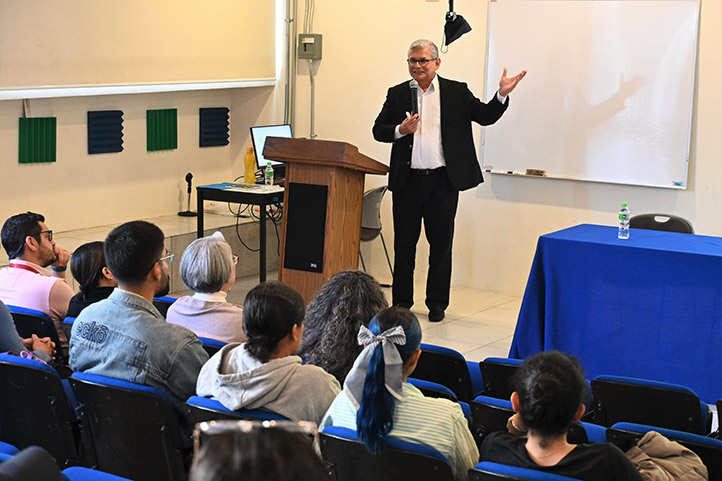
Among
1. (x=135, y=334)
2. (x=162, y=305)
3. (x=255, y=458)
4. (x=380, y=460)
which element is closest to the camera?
(x=255, y=458)

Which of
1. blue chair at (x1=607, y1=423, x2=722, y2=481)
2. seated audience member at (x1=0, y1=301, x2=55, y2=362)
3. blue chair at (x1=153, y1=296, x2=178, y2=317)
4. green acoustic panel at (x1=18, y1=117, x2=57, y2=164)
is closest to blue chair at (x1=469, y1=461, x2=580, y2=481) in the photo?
blue chair at (x1=607, y1=423, x2=722, y2=481)

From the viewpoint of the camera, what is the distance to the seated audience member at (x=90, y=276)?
3.37m

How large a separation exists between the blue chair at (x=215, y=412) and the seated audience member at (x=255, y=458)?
1.57m

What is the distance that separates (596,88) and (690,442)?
428 cm

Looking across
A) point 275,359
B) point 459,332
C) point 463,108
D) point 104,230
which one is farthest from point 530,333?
point 104,230

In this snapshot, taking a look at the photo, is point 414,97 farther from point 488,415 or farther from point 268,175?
point 488,415

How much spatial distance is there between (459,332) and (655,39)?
242 cm

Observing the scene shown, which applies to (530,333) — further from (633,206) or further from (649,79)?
(649,79)

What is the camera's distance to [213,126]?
25.6 ft

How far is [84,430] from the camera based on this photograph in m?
2.63

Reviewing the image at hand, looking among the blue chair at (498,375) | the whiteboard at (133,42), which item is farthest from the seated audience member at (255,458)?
the whiteboard at (133,42)

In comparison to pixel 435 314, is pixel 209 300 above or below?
above

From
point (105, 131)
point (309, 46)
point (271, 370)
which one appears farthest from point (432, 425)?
point (309, 46)

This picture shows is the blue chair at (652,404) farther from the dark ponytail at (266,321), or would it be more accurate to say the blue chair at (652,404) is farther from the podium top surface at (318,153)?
the podium top surface at (318,153)
